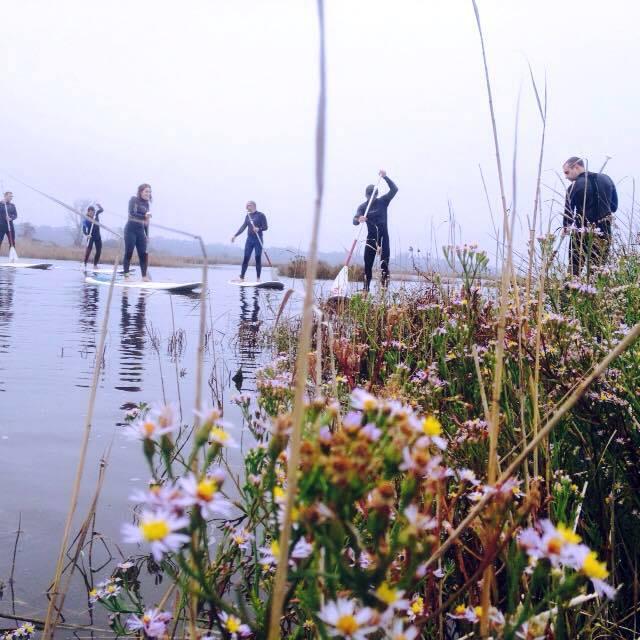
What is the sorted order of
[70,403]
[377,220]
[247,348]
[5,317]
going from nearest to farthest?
[70,403], [247,348], [5,317], [377,220]

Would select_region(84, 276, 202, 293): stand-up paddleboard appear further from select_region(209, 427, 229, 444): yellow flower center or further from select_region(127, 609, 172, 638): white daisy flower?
select_region(209, 427, 229, 444): yellow flower center

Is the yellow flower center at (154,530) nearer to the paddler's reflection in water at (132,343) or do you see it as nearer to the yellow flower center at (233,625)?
the yellow flower center at (233,625)

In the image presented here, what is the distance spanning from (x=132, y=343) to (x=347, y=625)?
5853 millimetres

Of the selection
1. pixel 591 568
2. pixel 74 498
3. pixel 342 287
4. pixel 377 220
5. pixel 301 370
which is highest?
pixel 377 220

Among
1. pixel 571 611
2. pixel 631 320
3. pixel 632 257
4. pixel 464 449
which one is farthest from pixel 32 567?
pixel 632 257

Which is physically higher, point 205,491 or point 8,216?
point 8,216

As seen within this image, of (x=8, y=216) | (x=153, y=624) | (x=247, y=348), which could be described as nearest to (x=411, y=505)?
(x=153, y=624)

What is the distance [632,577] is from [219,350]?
4827mm

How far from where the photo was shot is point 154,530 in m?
0.68

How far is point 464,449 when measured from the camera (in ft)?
6.59

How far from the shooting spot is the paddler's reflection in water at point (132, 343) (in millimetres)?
4496

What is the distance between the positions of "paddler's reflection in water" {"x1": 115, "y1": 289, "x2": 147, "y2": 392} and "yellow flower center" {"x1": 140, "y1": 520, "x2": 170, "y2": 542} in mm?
3629

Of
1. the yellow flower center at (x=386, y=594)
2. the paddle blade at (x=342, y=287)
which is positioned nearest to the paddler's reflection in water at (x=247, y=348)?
the paddle blade at (x=342, y=287)

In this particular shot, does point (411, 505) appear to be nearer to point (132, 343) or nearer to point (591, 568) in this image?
point (591, 568)
